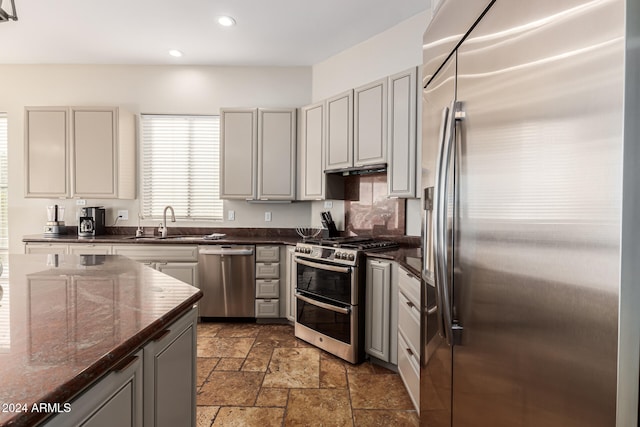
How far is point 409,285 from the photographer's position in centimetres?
219

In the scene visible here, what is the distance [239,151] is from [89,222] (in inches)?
80.1

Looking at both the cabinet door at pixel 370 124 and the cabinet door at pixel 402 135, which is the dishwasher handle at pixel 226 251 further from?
the cabinet door at pixel 402 135

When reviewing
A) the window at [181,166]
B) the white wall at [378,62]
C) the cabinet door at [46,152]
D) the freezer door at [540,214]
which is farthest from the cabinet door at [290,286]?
the cabinet door at [46,152]

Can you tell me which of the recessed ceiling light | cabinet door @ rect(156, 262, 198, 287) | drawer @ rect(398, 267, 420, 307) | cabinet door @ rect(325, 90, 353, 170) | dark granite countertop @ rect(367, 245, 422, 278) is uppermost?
the recessed ceiling light

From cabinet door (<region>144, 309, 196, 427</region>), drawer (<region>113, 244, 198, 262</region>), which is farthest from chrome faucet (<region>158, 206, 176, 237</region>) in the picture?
cabinet door (<region>144, 309, 196, 427</region>)

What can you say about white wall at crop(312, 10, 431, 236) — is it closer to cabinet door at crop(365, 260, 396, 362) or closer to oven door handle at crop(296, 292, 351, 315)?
cabinet door at crop(365, 260, 396, 362)

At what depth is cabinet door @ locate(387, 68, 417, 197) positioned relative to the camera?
2752 millimetres

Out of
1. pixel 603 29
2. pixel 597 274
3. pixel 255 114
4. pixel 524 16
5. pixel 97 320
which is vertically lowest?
pixel 97 320

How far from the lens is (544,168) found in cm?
65

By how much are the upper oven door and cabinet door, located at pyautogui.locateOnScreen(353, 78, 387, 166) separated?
3.40ft

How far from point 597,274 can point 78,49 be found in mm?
4988

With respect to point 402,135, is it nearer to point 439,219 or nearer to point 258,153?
point 258,153

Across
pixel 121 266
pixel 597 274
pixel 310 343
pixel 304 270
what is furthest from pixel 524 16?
pixel 310 343

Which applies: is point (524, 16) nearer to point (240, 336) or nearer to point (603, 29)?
point (603, 29)
